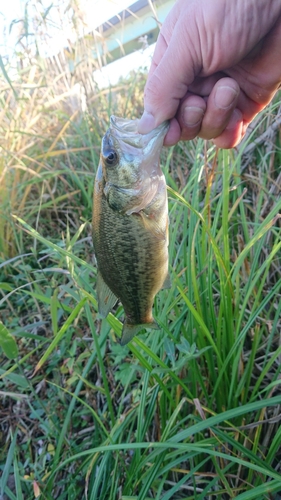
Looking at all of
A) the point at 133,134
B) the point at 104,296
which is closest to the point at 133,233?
the point at 104,296

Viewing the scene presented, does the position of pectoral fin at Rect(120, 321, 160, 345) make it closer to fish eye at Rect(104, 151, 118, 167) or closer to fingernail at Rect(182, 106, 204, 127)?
fish eye at Rect(104, 151, 118, 167)

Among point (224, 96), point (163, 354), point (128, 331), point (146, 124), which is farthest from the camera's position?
point (163, 354)

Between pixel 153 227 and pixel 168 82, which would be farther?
pixel 168 82

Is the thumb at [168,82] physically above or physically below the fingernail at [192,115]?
above

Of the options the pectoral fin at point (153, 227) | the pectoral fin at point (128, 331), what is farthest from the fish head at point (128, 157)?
the pectoral fin at point (128, 331)

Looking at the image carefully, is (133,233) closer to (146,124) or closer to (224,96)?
(146,124)

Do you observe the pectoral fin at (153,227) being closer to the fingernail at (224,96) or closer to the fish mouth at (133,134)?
the fish mouth at (133,134)

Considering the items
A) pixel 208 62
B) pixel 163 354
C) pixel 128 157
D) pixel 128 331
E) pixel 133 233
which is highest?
pixel 208 62

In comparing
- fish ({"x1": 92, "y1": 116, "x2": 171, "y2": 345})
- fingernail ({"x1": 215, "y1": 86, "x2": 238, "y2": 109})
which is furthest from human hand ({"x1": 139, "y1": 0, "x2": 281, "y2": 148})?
fish ({"x1": 92, "y1": 116, "x2": 171, "y2": 345})
